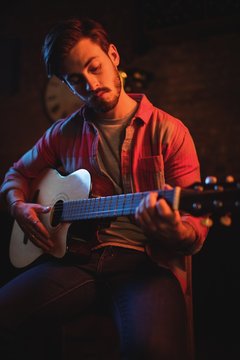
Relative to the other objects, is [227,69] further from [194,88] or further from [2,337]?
[2,337]

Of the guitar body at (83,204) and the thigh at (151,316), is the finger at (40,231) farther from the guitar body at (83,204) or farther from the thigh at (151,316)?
the thigh at (151,316)

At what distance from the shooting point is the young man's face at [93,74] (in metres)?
1.52

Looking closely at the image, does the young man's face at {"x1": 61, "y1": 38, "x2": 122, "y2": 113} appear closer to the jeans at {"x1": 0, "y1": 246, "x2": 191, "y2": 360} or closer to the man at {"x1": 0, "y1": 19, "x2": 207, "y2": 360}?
the man at {"x1": 0, "y1": 19, "x2": 207, "y2": 360}

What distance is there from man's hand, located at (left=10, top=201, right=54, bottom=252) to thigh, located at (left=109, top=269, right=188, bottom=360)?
40 cm

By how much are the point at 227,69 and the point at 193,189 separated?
240 centimetres

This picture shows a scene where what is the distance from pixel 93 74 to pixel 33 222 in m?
0.72

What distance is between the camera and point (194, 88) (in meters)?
3.19

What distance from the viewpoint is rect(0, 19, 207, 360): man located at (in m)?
1.15

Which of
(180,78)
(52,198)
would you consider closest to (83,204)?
(52,198)

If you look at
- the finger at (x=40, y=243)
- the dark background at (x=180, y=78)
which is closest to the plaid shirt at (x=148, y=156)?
the finger at (x=40, y=243)

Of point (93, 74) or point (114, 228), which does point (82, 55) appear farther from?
point (114, 228)

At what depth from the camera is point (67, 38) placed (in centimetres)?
154

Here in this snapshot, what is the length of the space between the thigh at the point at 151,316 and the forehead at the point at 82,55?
0.93 metres

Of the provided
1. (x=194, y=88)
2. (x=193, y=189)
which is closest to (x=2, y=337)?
(x=193, y=189)
